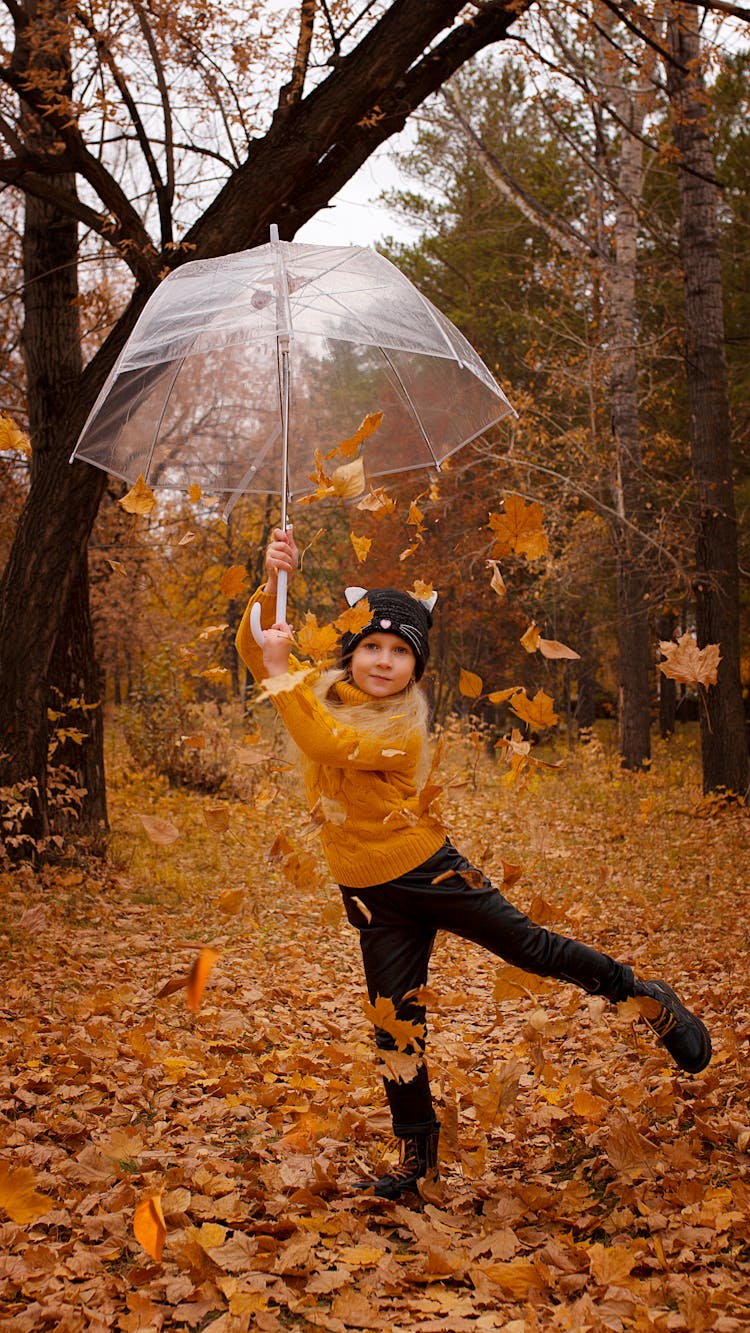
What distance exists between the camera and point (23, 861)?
6.94 metres

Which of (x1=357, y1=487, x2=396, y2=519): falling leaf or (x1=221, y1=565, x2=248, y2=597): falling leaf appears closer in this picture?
(x1=221, y1=565, x2=248, y2=597): falling leaf

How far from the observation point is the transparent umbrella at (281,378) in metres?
3.30

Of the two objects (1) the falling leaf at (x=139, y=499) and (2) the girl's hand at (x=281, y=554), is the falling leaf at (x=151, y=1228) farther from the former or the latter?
(1) the falling leaf at (x=139, y=499)

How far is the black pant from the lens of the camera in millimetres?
2965

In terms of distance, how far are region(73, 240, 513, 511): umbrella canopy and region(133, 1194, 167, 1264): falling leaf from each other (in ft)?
6.37

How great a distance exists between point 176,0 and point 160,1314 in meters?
7.74

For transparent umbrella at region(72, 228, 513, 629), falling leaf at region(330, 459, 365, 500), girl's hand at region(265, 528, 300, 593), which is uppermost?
transparent umbrella at region(72, 228, 513, 629)

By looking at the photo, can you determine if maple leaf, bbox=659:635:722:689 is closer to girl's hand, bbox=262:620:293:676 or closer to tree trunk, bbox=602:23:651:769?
girl's hand, bbox=262:620:293:676

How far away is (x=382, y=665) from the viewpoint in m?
3.18

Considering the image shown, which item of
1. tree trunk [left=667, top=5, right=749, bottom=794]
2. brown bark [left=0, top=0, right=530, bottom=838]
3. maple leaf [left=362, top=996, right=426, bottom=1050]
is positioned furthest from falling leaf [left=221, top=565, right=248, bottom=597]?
tree trunk [left=667, top=5, right=749, bottom=794]

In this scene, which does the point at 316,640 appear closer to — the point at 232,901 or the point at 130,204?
the point at 232,901

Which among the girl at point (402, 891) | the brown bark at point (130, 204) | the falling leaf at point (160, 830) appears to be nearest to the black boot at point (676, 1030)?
the girl at point (402, 891)

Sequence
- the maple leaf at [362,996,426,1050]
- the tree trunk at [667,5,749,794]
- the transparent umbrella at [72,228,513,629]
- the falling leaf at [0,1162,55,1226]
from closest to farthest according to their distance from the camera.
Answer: the falling leaf at [0,1162,55,1226] → the maple leaf at [362,996,426,1050] → the transparent umbrella at [72,228,513,629] → the tree trunk at [667,5,749,794]

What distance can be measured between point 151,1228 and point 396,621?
173 centimetres
